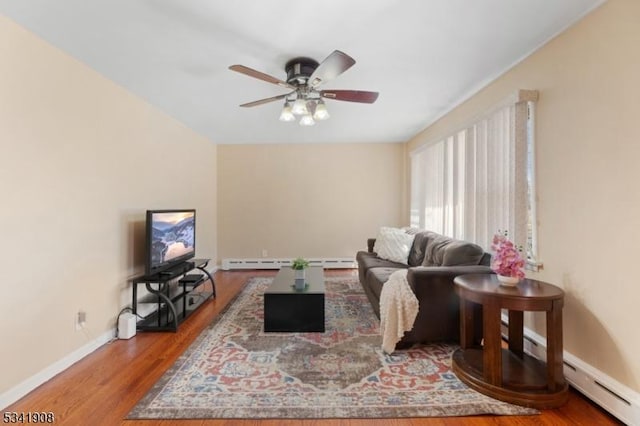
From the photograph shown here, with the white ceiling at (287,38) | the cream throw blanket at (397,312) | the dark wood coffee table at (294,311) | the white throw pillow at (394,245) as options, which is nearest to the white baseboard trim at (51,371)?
the dark wood coffee table at (294,311)

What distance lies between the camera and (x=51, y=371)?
2.15 meters

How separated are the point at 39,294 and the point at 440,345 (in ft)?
10.4

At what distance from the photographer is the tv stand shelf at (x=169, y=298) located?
2.94 metres

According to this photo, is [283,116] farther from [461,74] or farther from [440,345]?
[440,345]

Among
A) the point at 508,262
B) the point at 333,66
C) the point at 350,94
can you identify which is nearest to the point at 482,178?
the point at 508,262

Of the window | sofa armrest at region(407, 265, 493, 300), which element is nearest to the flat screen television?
sofa armrest at region(407, 265, 493, 300)

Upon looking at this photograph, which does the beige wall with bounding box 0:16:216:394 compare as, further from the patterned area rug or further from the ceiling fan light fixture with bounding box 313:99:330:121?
the ceiling fan light fixture with bounding box 313:99:330:121

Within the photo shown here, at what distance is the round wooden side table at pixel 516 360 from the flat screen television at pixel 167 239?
2.87 m

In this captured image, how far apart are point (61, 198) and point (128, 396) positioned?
1552 mm

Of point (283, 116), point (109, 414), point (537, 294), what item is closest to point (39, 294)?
point (109, 414)

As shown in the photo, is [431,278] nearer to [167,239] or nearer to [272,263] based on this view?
[167,239]

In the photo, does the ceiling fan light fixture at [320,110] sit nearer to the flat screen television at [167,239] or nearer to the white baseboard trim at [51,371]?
the flat screen television at [167,239]

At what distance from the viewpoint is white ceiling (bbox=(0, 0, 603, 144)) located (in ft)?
5.90

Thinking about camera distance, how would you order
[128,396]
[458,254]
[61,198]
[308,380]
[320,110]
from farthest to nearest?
[458,254], [320,110], [61,198], [308,380], [128,396]
